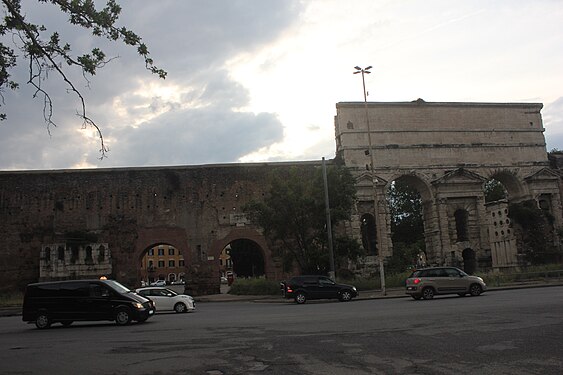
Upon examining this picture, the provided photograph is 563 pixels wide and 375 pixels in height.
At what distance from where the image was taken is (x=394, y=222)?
2638 inches

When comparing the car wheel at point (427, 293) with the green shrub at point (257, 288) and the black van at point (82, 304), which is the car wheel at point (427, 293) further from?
the green shrub at point (257, 288)

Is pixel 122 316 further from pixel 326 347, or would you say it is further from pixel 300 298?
pixel 300 298

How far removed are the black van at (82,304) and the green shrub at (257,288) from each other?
1574 centimetres

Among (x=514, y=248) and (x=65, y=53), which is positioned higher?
(x=65, y=53)

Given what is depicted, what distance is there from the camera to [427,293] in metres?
21.8

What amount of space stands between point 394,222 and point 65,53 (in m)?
61.0

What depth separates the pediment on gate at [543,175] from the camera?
40344 mm

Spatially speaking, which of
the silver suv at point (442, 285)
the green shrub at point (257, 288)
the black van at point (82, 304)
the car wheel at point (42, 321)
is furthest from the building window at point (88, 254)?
the silver suv at point (442, 285)

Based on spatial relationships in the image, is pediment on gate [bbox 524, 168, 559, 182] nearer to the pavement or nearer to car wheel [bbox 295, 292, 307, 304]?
the pavement

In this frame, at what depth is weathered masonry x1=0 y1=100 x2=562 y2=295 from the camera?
117ft

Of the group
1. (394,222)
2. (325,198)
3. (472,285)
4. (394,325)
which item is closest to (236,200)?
(325,198)

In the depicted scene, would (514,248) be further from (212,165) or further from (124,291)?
(124,291)

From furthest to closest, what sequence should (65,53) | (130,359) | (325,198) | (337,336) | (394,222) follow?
(394,222) < (325,198) < (337,336) < (65,53) < (130,359)

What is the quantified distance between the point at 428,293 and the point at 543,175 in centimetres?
2471
